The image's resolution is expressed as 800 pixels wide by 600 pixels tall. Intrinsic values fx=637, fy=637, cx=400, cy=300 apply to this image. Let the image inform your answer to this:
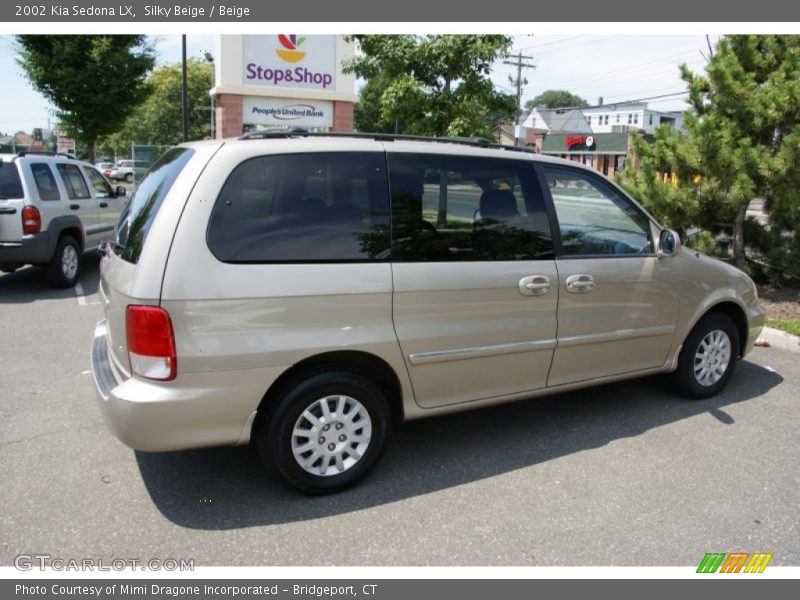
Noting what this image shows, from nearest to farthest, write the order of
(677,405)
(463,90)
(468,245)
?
(468,245) → (677,405) → (463,90)

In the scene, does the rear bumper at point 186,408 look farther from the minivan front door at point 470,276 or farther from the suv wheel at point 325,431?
the minivan front door at point 470,276

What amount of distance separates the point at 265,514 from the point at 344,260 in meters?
1.36

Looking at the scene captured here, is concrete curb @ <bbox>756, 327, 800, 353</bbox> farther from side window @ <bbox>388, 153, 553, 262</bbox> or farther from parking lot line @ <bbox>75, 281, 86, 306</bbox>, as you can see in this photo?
parking lot line @ <bbox>75, 281, 86, 306</bbox>

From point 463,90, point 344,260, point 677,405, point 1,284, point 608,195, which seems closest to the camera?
point 344,260

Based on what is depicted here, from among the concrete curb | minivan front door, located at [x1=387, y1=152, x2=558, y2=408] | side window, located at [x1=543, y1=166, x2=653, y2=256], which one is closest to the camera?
minivan front door, located at [x1=387, y1=152, x2=558, y2=408]

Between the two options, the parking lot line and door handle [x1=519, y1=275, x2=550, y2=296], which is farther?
the parking lot line

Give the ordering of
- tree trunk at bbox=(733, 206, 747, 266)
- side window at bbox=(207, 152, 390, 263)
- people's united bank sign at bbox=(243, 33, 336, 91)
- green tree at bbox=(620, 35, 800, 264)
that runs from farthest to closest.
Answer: people's united bank sign at bbox=(243, 33, 336, 91) < tree trunk at bbox=(733, 206, 747, 266) < green tree at bbox=(620, 35, 800, 264) < side window at bbox=(207, 152, 390, 263)

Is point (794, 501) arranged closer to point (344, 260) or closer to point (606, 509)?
point (606, 509)

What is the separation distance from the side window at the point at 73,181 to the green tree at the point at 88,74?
10166 mm

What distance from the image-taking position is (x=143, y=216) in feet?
10.8

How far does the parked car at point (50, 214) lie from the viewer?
7949 millimetres

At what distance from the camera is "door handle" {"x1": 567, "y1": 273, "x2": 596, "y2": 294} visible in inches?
156

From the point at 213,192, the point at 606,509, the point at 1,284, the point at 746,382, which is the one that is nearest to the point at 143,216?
the point at 213,192

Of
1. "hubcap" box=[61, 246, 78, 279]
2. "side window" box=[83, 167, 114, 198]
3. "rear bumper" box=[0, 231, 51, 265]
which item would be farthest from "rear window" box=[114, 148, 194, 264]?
"side window" box=[83, 167, 114, 198]
